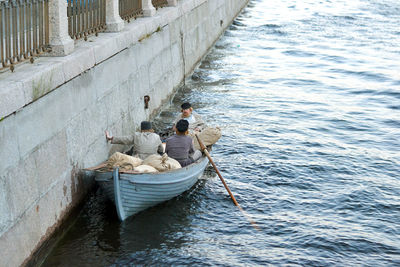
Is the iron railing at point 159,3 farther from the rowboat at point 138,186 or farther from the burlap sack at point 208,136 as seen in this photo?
the rowboat at point 138,186

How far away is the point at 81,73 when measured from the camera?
1065 centimetres

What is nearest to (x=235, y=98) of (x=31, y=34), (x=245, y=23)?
(x=31, y=34)

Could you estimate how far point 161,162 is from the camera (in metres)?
10.9

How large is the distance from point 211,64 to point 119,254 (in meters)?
17.0

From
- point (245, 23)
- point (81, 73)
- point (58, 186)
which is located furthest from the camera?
point (245, 23)

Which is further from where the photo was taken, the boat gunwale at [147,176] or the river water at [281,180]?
the boat gunwale at [147,176]

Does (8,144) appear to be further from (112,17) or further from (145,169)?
(112,17)

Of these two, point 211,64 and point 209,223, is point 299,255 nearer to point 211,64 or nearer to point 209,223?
point 209,223

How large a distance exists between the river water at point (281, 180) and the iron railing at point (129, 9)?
2989mm

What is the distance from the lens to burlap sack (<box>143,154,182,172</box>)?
1090cm

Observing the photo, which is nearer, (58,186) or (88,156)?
(58,186)

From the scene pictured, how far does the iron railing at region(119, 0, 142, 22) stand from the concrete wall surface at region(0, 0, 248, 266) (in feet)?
0.74

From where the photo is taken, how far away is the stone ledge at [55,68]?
800 cm

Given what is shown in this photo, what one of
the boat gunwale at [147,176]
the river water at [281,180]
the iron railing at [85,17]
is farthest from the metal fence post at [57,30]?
the river water at [281,180]
